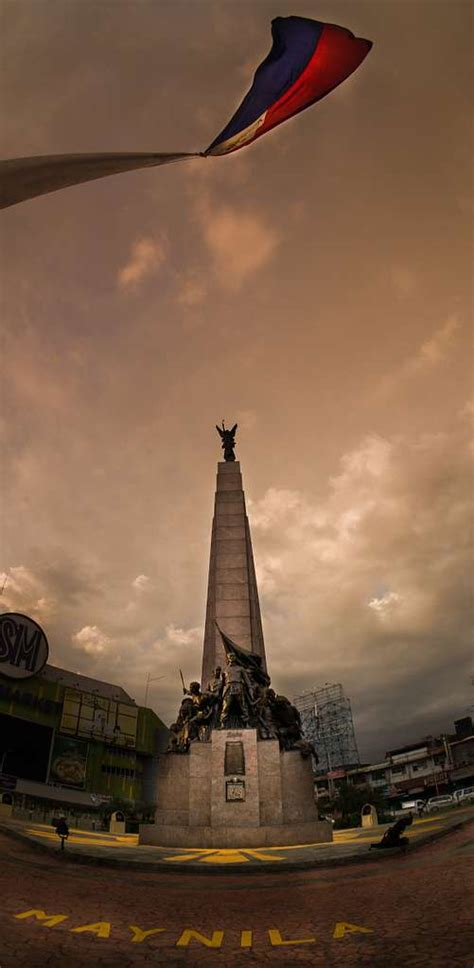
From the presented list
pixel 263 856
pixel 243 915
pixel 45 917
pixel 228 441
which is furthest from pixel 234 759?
pixel 228 441

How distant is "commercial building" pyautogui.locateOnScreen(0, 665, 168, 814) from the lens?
49.9 meters

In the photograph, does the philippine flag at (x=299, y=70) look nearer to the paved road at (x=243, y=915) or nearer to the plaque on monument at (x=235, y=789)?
the paved road at (x=243, y=915)

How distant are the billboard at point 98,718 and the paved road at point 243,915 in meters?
54.6

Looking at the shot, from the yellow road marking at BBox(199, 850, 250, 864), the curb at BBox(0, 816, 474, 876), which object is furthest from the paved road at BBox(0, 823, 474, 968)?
the yellow road marking at BBox(199, 850, 250, 864)

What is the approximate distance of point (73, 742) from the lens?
5656 centimetres

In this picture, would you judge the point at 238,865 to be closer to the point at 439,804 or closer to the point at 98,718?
the point at 439,804

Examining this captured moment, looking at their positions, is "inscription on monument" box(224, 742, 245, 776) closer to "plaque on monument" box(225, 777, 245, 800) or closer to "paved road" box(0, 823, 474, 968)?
"plaque on monument" box(225, 777, 245, 800)

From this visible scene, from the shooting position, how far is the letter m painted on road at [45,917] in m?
5.11

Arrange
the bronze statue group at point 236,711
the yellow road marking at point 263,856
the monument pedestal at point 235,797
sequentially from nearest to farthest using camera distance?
the yellow road marking at point 263,856, the monument pedestal at point 235,797, the bronze statue group at point 236,711

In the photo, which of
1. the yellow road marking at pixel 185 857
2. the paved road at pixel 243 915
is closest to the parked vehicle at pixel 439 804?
the yellow road marking at pixel 185 857

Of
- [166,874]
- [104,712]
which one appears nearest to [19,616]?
[104,712]

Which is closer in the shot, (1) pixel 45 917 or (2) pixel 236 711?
(1) pixel 45 917

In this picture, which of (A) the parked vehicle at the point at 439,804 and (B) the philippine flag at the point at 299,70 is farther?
(A) the parked vehicle at the point at 439,804

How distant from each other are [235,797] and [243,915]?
8902mm
